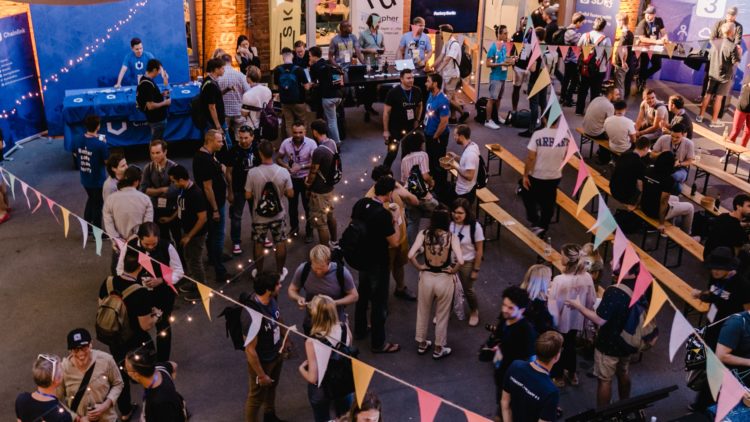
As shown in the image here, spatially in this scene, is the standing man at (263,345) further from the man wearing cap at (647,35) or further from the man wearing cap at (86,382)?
the man wearing cap at (647,35)

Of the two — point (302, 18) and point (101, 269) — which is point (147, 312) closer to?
point (101, 269)

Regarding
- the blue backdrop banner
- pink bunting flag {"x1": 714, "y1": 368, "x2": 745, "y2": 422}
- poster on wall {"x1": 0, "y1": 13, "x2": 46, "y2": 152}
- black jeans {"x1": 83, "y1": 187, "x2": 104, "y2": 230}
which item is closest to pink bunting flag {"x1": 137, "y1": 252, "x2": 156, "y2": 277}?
black jeans {"x1": 83, "y1": 187, "x2": 104, "y2": 230}

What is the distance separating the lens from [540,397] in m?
4.92

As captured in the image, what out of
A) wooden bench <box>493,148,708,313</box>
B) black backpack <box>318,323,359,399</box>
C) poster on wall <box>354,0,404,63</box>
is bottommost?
wooden bench <box>493,148,708,313</box>

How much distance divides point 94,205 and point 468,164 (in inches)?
164

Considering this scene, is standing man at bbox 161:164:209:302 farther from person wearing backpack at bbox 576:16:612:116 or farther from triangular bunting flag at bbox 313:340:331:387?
person wearing backpack at bbox 576:16:612:116

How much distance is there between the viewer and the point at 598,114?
434 inches

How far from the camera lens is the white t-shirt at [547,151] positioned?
28.3 feet

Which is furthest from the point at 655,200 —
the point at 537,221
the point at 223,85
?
the point at 223,85

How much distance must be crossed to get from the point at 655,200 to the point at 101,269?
20.3 feet

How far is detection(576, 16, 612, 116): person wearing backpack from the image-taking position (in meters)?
13.5

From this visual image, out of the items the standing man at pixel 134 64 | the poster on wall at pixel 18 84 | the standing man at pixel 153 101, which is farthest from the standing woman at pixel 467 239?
the poster on wall at pixel 18 84

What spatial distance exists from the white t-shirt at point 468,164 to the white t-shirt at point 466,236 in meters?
1.49

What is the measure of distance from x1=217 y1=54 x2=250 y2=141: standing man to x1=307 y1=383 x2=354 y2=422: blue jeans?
5936 millimetres
